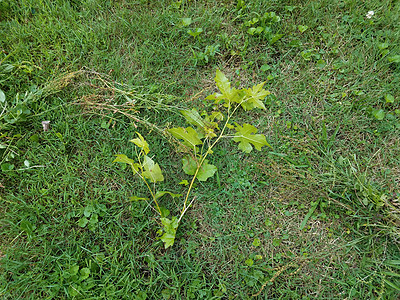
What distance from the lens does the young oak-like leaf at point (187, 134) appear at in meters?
1.95

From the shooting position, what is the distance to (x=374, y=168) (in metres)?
2.17

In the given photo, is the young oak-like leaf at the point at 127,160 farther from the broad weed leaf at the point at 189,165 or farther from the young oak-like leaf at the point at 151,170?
the broad weed leaf at the point at 189,165

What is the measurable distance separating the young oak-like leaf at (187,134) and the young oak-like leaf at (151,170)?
10.3 inches

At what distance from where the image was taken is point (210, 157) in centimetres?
218

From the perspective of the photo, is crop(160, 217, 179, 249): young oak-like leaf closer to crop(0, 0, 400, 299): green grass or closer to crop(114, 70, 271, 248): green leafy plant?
crop(114, 70, 271, 248): green leafy plant

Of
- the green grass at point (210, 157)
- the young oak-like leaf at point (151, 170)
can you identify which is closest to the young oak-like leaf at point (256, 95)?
the green grass at point (210, 157)

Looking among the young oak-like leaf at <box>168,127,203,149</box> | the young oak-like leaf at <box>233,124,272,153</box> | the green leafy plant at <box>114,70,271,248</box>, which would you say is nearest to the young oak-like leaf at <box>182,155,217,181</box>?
the green leafy plant at <box>114,70,271,248</box>

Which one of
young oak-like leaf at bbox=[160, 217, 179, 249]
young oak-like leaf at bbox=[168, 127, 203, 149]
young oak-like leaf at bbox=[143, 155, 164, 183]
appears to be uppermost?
young oak-like leaf at bbox=[168, 127, 203, 149]

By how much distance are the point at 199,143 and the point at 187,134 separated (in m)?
0.12

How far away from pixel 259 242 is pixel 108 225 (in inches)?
44.6

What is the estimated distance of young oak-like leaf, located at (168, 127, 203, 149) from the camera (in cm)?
195

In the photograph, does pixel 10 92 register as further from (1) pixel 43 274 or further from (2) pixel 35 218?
(1) pixel 43 274

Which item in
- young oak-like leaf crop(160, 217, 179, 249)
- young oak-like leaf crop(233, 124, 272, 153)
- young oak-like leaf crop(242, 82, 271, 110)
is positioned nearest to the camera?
young oak-like leaf crop(160, 217, 179, 249)

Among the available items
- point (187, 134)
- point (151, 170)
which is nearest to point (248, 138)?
point (187, 134)
